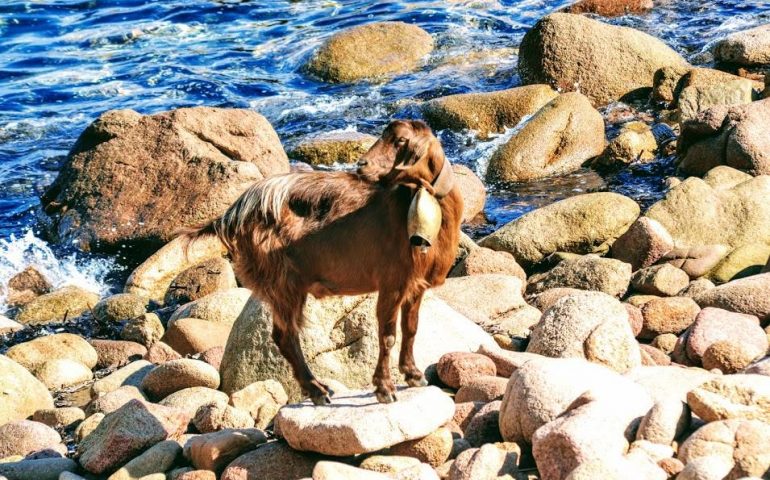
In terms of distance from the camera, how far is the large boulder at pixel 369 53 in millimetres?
20531

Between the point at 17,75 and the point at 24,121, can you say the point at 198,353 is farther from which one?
the point at 17,75

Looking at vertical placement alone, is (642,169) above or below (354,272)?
below

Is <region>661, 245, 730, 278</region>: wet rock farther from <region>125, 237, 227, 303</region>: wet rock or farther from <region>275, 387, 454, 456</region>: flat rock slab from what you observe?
<region>275, 387, 454, 456</region>: flat rock slab

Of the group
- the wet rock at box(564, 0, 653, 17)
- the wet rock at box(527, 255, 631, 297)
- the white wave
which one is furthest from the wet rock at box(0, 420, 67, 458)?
the wet rock at box(564, 0, 653, 17)

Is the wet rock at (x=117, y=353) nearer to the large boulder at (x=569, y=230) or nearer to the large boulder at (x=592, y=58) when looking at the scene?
the large boulder at (x=569, y=230)

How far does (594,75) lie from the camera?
18.0m

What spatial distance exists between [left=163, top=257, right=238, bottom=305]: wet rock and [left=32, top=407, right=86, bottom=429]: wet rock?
337cm

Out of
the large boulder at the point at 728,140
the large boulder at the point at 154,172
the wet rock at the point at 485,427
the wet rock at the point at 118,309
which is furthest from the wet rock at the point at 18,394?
the large boulder at the point at 728,140

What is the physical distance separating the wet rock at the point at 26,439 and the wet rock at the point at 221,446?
1.47 metres

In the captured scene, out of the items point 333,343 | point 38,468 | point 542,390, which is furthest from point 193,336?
point 542,390

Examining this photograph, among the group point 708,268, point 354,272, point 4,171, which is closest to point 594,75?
point 708,268

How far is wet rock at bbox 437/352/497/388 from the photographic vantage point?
761 centimetres

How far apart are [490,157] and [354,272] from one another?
9453 mm

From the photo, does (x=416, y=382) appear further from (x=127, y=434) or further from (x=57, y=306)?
(x=57, y=306)
